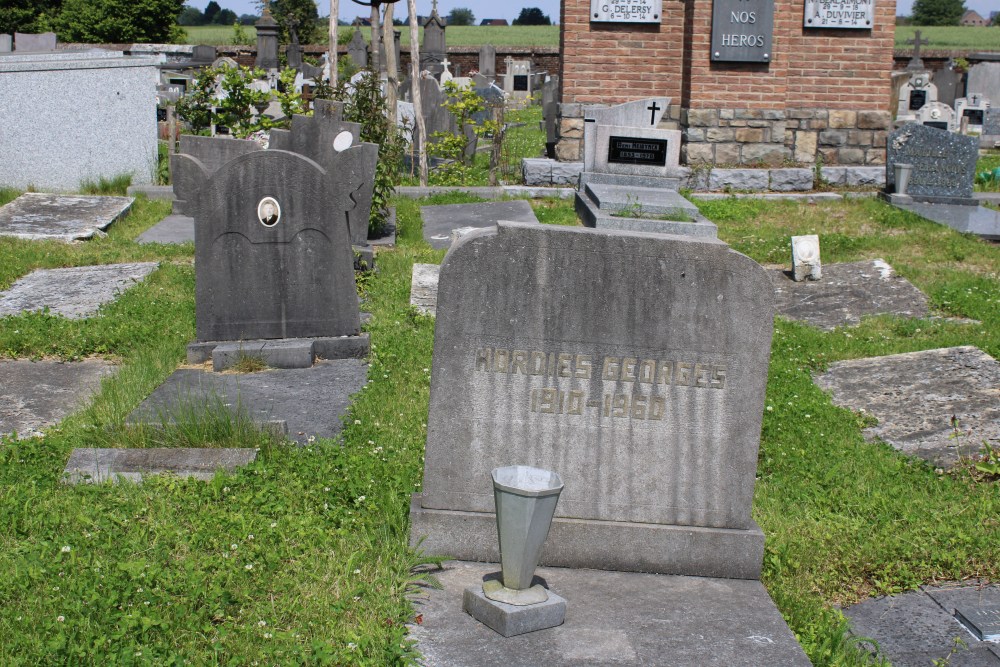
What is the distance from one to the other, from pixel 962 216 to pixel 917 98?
15.2m

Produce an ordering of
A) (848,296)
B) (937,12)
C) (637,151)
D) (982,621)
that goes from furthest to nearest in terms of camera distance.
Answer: (937,12)
(637,151)
(848,296)
(982,621)

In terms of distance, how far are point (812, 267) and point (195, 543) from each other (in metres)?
6.93

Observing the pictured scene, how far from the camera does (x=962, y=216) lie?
1188 centimetres

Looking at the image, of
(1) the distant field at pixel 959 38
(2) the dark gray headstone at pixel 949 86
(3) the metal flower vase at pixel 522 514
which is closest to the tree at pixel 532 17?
(1) the distant field at pixel 959 38

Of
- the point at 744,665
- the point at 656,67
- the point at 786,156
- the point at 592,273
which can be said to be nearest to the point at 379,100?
the point at 656,67

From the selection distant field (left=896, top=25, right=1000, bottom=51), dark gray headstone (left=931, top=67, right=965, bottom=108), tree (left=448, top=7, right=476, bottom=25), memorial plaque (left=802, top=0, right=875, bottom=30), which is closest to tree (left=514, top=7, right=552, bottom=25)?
tree (left=448, top=7, right=476, bottom=25)

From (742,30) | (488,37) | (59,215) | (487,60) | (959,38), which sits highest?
(959,38)

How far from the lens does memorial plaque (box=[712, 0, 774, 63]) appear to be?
13344mm

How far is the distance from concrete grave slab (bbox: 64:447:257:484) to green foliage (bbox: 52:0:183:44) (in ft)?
124

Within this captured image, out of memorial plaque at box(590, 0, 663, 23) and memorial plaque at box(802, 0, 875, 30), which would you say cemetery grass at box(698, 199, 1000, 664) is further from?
memorial plaque at box(590, 0, 663, 23)

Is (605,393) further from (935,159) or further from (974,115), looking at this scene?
(974,115)

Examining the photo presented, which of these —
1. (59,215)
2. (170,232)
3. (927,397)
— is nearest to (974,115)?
(170,232)

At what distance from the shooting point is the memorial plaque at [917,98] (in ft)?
83.6

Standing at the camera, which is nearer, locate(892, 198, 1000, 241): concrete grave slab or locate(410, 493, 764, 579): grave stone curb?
locate(410, 493, 764, 579): grave stone curb
